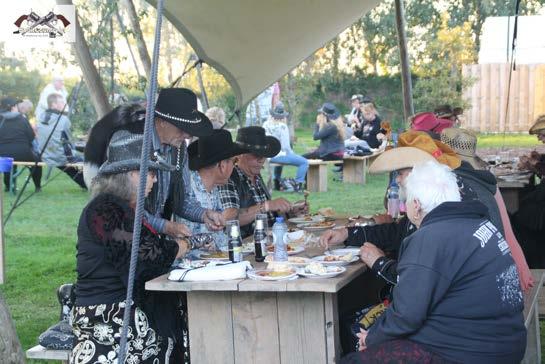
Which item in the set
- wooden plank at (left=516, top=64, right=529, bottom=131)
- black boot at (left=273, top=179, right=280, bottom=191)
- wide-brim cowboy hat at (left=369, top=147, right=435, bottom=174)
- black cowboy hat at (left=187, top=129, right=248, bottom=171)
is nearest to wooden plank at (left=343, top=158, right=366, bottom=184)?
black boot at (left=273, top=179, right=280, bottom=191)

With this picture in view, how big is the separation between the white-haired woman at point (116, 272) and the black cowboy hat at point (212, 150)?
2.99ft

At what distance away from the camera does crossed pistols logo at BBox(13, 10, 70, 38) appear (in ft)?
18.3

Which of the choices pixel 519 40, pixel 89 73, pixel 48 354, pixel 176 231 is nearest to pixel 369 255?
pixel 176 231

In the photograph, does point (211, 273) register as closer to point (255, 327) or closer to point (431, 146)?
point (255, 327)

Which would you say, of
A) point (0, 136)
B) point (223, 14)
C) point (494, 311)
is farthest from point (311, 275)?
point (0, 136)

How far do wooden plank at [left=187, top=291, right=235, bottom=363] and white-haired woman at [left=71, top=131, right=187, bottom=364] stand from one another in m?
0.17

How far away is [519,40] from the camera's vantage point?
1433 cm

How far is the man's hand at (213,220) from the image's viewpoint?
14.4 ft

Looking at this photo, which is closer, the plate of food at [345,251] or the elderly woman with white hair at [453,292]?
the elderly woman with white hair at [453,292]

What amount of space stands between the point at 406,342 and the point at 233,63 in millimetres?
4075

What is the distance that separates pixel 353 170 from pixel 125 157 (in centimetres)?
1006

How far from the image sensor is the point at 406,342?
3.03 metres

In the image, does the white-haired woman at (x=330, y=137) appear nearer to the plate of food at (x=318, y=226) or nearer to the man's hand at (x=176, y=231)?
the plate of food at (x=318, y=226)

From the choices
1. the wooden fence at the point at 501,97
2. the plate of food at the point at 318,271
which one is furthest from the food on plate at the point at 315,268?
the wooden fence at the point at 501,97
